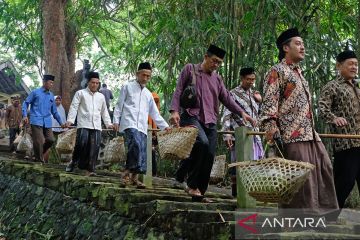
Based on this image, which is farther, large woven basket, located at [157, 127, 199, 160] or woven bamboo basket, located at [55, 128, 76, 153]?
woven bamboo basket, located at [55, 128, 76, 153]

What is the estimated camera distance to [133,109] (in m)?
6.66

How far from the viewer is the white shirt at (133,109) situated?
261 inches

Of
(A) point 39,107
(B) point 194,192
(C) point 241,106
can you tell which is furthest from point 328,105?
(A) point 39,107

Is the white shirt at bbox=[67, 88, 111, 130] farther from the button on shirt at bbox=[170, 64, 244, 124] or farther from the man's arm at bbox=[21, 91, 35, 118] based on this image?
the button on shirt at bbox=[170, 64, 244, 124]

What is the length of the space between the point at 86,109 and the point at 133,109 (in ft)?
4.34

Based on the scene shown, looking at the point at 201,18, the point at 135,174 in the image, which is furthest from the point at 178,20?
the point at 135,174

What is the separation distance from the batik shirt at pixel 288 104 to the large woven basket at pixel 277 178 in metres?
0.56

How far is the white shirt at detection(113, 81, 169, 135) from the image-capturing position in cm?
664

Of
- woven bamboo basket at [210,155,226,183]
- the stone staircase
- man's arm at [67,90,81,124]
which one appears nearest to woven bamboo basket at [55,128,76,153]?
the stone staircase

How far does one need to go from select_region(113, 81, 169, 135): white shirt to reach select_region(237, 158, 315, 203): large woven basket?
3117 millimetres

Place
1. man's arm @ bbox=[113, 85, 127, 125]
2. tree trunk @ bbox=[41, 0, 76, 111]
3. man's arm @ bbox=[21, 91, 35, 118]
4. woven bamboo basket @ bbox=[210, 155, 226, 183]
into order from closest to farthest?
man's arm @ bbox=[113, 85, 127, 125] → woven bamboo basket @ bbox=[210, 155, 226, 183] → man's arm @ bbox=[21, 91, 35, 118] → tree trunk @ bbox=[41, 0, 76, 111]

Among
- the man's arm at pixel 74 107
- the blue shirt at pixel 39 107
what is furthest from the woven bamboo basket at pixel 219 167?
the blue shirt at pixel 39 107

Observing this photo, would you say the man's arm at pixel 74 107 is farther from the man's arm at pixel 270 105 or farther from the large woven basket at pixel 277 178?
the large woven basket at pixel 277 178

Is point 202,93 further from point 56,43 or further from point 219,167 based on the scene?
point 56,43
